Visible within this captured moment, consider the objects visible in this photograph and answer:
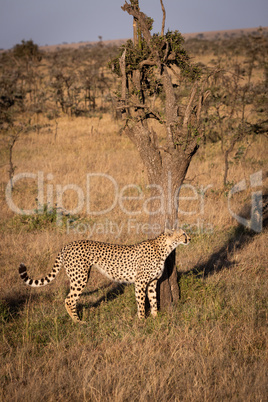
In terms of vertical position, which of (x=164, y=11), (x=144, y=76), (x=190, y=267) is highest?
(x=164, y=11)

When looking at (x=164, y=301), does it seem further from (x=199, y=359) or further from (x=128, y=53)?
(x=128, y=53)

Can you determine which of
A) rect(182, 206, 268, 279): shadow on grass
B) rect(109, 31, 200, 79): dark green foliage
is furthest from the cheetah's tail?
rect(109, 31, 200, 79): dark green foliage

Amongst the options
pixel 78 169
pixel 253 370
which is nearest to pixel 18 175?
pixel 78 169

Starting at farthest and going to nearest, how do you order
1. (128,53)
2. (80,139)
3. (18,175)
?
1. (80,139)
2. (18,175)
3. (128,53)

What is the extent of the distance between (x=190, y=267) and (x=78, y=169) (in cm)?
665

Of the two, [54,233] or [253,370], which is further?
[54,233]

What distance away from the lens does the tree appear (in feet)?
17.0

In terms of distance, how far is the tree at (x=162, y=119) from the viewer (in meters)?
5.18

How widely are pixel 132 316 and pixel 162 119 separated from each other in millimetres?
2628

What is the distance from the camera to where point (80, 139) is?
1600 cm

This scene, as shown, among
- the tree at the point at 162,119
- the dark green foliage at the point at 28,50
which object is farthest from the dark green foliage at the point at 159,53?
the dark green foliage at the point at 28,50

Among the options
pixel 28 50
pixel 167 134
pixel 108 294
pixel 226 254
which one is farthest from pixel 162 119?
pixel 28 50

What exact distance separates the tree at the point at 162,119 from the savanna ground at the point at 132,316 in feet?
2.65

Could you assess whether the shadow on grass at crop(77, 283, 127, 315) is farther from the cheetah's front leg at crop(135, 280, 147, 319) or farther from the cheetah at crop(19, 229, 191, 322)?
the cheetah's front leg at crop(135, 280, 147, 319)
